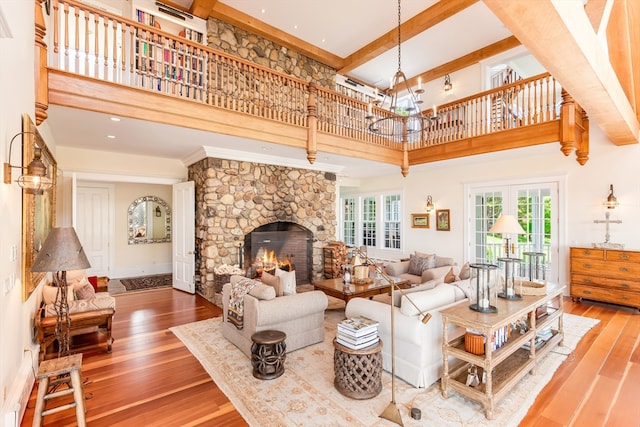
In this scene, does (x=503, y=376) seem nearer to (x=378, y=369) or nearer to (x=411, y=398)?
(x=411, y=398)

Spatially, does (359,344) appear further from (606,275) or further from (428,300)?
(606,275)

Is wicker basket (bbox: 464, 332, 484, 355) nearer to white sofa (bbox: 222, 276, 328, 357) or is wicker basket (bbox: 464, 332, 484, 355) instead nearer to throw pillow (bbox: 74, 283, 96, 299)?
white sofa (bbox: 222, 276, 328, 357)

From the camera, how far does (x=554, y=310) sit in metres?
3.73

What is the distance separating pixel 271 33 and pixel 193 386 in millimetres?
6677

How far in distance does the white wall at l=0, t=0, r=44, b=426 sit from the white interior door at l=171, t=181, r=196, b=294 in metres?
3.36

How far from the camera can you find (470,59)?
24.6ft

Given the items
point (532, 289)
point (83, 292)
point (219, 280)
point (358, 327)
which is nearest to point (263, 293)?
point (358, 327)

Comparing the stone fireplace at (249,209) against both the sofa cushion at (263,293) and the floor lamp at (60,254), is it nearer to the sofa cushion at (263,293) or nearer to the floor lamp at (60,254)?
the sofa cushion at (263,293)

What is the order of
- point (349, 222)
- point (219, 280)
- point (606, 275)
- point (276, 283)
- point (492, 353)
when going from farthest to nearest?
point (349, 222) → point (219, 280) → point (606, 275) → point (276, 283) → point (492, 353)

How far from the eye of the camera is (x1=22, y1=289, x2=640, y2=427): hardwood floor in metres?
2.43

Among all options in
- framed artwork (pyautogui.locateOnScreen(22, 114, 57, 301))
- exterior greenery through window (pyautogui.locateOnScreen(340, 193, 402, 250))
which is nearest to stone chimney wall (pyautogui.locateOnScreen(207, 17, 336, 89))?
exterior greenery through window (pyautogui.locateOnScreen(340, 193, 402, 250))

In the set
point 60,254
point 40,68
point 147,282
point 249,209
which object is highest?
point 40,68

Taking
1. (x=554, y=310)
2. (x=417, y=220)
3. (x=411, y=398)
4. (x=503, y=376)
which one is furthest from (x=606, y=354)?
(x=417, y=220)

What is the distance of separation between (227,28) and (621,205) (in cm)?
814
